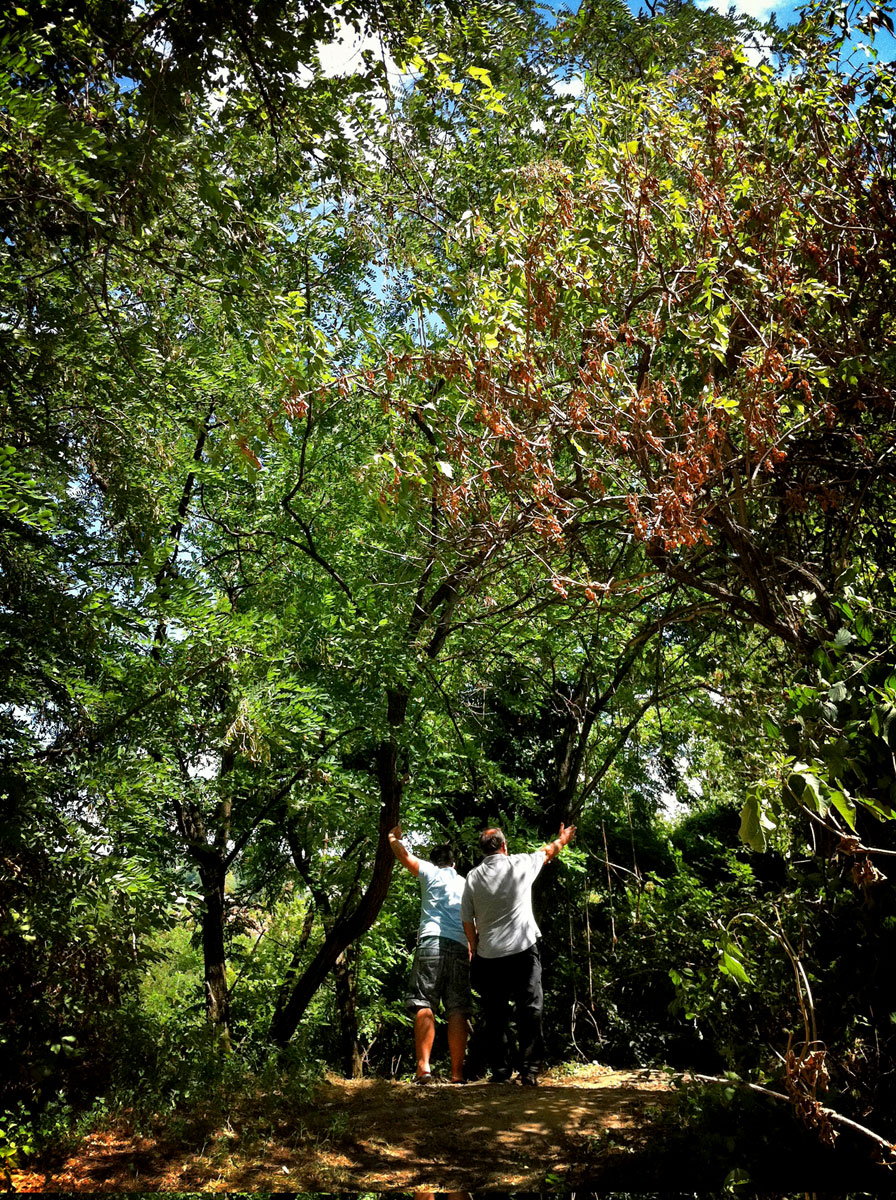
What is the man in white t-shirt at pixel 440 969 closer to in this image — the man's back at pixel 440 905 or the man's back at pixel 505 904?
the man's back at pixel 440 905

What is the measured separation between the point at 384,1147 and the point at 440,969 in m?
1.73

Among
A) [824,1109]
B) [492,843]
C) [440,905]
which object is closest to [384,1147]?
[440,905]

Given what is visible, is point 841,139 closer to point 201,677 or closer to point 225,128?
point 225,128

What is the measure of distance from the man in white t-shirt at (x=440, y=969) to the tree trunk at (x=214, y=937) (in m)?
3.13

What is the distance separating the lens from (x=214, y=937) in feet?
32.0

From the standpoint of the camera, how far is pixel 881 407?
499cm

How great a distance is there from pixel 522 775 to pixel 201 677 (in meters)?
7.54

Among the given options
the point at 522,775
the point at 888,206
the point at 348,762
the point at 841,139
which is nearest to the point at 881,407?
the point at 888,206

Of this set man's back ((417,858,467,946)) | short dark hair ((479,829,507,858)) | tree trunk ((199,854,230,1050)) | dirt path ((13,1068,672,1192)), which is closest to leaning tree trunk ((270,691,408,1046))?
tree trunk ((199,854,230,1050))

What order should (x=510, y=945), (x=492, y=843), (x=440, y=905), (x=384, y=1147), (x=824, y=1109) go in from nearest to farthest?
(x=824, y=1109) → (x=384, y=1147) → (x=510, y=945) → (x=492, y=843) → (x=440, y=905)

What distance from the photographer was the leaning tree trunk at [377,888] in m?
8.33

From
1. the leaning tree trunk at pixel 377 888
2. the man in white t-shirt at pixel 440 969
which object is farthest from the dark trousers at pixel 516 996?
the leaning tree trunk at pixel 377 888

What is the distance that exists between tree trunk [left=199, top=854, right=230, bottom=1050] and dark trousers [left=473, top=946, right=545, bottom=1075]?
145 inches

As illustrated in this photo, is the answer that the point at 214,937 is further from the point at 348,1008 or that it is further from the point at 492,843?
the point at 492,843
